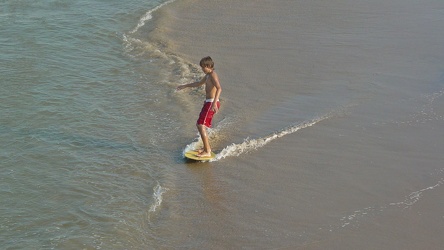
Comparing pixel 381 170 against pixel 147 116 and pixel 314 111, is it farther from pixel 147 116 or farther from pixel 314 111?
pixel 147 116

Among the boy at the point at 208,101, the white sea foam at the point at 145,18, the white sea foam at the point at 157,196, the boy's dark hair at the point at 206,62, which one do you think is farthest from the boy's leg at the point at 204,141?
the white sea foam at the point at 145,18

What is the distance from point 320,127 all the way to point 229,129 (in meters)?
1.31

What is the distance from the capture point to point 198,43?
1362 cm

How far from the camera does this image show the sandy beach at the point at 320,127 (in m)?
7.16

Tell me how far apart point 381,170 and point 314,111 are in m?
1.98

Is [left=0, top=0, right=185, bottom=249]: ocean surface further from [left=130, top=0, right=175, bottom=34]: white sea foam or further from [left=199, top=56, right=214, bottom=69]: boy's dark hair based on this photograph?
[left=199, top=56, right=214, bottom=69]: boy's dark hair

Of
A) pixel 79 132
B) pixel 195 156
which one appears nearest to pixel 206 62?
pixel 195 156

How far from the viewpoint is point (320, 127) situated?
31.2 ft

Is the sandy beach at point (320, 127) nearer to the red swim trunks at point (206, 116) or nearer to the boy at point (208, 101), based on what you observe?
the boy at point (208, 101)

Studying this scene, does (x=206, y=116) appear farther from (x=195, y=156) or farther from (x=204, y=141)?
(x=195, y=156)

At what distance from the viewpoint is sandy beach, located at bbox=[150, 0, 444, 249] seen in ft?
23.5

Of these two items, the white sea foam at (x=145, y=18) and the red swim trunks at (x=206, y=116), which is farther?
the white sea foam at (x=145, y=18)

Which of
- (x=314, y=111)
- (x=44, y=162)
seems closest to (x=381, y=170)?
(x=314, y=111)

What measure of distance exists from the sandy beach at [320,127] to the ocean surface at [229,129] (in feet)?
0.09
